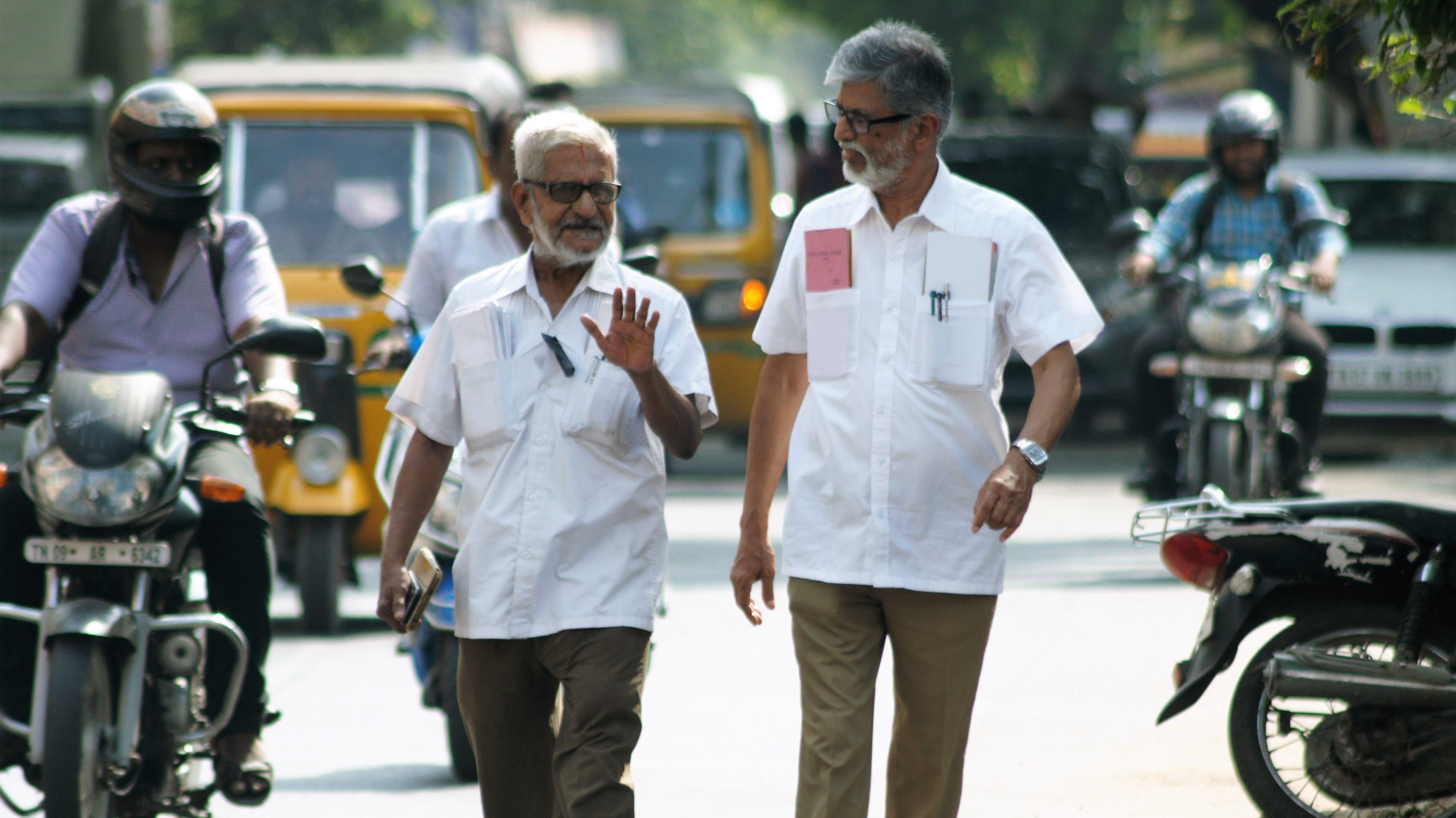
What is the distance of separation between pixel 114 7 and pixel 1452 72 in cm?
1563

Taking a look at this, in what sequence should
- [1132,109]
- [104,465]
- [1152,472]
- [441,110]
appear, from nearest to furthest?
[104,465], [1152,472], [441,110], [1132,109]

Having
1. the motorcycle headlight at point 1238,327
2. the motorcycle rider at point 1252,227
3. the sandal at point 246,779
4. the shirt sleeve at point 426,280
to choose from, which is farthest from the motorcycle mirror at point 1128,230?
the sandal at point 246,779

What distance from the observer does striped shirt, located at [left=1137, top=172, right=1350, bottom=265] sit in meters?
9.20

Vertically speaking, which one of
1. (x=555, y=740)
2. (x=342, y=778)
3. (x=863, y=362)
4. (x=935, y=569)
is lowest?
(x=342, y=778)

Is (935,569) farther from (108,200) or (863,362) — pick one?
(108,200)

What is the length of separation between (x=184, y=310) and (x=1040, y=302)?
2175 millimetres

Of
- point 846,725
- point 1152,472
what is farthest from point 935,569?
point 1152,472

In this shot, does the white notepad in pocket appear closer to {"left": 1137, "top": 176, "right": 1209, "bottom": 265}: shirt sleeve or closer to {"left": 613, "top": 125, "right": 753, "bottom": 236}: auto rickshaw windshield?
A: {"left": 1137, "top": 176, "right": 1209, "bottom": 265}: shirt sleeve

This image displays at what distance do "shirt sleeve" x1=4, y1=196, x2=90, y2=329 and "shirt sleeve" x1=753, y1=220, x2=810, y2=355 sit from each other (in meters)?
1.76

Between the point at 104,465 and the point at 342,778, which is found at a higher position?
the point at 104,465

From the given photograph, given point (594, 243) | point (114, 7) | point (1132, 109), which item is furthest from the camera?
point (1132, 109)

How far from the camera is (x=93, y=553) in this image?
15.8ft

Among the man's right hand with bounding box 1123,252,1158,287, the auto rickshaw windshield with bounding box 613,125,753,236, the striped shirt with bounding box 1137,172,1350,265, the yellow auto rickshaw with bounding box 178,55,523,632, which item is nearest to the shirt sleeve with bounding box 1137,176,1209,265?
the striped shirt with bounding box 1137,172,1350,265

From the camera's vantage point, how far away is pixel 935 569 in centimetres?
445
